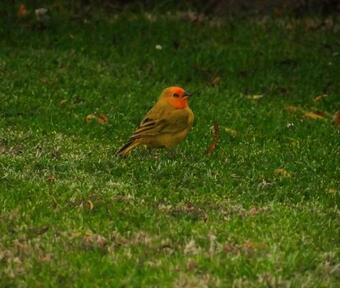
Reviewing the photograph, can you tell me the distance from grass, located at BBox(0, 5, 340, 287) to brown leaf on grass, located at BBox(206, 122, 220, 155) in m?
0.07

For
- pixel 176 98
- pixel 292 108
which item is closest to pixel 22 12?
pixel 292 108

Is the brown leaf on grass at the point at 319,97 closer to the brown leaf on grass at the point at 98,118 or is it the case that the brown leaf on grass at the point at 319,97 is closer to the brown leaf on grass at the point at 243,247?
the brown leaf on grass at the point at 98,118

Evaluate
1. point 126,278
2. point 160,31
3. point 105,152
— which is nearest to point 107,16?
point 160,31

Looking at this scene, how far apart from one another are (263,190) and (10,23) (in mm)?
10421

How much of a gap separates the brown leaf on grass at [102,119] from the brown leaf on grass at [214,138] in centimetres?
152

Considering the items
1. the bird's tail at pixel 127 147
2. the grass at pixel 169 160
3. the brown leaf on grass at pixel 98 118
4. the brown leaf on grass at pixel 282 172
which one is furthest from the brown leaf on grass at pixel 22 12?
the brown leaf on grass at pixel 282 172

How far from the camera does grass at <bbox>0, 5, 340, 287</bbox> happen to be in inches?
270

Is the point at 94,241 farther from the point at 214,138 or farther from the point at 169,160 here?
the point at 214,138

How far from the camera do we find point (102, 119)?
12922 millimetres

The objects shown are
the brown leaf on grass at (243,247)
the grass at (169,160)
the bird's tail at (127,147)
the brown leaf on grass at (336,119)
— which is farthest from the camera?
the brown leaf on grass at (336,119)

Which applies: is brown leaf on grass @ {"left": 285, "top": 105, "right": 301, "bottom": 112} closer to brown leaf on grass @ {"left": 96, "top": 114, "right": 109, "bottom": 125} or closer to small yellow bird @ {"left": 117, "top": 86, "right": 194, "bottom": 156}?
brown leaf on grass @ {"left": 96, "top": 114, "right": 109, "bottom": 125}

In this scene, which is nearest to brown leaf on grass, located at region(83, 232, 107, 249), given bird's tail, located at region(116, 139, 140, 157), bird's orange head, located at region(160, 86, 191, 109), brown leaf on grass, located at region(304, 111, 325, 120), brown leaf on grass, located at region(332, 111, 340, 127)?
bird's tail, located at region(116, 139, 140, 157)

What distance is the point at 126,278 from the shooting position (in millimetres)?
6465

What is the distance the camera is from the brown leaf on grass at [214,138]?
11.3m
